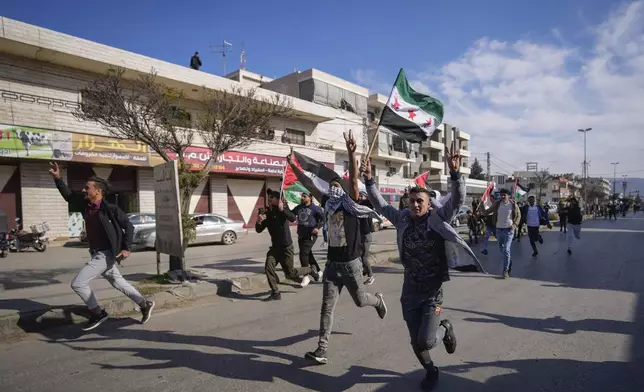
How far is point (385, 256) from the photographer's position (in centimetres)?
1173

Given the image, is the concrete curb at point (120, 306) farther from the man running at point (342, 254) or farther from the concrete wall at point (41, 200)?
the concrete wall at point (41, 200)

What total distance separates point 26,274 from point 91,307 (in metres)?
6.26

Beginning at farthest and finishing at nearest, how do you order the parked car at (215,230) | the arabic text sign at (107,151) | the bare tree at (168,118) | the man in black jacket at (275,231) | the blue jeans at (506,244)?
the parked car at (215,230) → the arabic text sign at (107,151) → the blue jeans at (506,244) → the bare tree at (168,118) → the man in black jacket at (275,231)

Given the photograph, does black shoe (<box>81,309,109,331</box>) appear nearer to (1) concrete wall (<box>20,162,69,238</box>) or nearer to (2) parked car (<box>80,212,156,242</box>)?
(2) parked car (<box>80,212,156,242</box>)

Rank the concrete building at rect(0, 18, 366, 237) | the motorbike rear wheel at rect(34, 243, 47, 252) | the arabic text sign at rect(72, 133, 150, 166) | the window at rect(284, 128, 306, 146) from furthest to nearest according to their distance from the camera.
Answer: the window at rect(284, 128, 306, 146)
the arabic text sign at rect(72, 133, 150, 166)
the concrete building at rect(0, 18, 366, 237)
the motorbike rear wheel at rect(34, 243, 47, 252)

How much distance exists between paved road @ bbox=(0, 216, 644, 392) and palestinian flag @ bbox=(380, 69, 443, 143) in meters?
2.76

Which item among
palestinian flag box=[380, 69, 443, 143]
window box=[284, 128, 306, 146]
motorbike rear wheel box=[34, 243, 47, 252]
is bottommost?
motorbike rear wheel box=[34, 243, 47, 252]

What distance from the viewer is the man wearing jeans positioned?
853cm

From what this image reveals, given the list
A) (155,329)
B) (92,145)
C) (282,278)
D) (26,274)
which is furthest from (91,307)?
(92,145)

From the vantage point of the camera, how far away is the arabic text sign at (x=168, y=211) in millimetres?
6758

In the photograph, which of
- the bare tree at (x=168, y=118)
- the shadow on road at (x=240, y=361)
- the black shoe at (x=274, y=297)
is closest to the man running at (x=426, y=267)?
the shadow on road at (x=240, y=361)

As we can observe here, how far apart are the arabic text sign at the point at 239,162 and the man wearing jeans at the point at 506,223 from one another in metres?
12.7

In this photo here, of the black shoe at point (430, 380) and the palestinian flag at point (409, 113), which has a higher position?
the palestinian flag at point (409, 113)

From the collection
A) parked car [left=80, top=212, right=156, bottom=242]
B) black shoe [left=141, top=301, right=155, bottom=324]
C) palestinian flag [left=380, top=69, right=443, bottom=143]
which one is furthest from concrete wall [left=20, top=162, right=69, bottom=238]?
palestinian flag [left=380, top=69, right=443, bottom=143]
